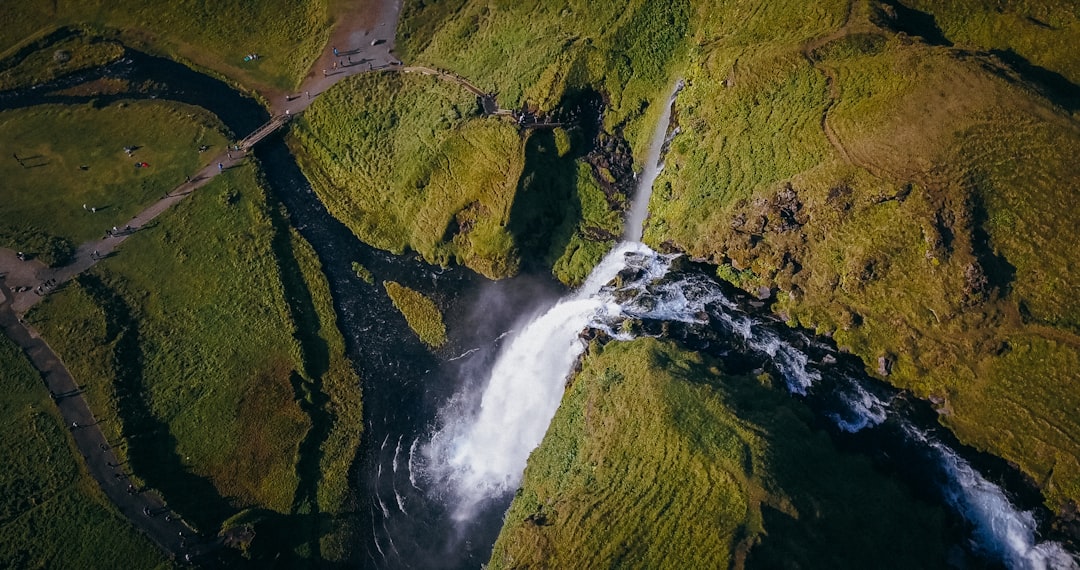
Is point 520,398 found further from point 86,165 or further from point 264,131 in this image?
point 86,165

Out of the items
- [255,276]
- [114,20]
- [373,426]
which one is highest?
[114,20]

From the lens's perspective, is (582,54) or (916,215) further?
(582,54)

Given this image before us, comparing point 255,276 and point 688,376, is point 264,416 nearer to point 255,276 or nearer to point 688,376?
point 255,276

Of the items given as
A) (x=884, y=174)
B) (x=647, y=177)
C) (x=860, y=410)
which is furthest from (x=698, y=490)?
(x=647, y=177)

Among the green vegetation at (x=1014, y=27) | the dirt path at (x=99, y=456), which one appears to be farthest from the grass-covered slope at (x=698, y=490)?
the green vegetation at (x=1014, y=27)

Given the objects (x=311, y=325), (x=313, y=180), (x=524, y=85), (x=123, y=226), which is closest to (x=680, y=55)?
(x=524, y=85)

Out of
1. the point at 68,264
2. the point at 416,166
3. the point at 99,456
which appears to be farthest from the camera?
the point at 416,166
